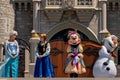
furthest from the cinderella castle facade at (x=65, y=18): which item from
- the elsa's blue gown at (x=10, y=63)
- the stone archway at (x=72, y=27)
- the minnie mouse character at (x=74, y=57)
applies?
the minnie mouse character at (x=74, y=57)

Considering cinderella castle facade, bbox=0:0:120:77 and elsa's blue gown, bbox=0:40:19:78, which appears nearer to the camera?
elsa's blue gown, bbox=0:40:19:78

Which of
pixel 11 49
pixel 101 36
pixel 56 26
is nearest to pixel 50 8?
pixel 56 26

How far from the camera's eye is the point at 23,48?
29.2m

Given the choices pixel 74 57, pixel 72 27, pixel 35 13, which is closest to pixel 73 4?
pixel 72 27

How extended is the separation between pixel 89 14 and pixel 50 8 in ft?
7.10

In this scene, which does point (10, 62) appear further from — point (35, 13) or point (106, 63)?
point (35, 13)

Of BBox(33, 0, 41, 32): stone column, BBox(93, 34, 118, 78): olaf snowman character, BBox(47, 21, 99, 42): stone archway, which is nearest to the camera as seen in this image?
BBox(93, 34, 118, 78): olaf snowman character

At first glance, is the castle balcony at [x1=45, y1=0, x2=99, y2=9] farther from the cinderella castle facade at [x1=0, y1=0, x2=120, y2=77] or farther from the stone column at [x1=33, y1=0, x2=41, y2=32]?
the stone column at [x1=33, y1=0, x2=41, y2=32]

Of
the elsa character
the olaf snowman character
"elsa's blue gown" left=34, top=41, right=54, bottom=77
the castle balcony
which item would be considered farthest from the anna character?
the castle balcony

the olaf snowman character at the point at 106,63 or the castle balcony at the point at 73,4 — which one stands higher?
the castle balcony at the point at 73,4

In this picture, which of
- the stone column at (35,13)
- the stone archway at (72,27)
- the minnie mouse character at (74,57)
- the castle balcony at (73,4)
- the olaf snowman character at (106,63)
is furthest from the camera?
the stone archway at (72,27)

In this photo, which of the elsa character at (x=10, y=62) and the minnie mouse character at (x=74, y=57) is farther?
the elsa character at (x=10, y=62)

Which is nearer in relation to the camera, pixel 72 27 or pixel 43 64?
pixel 43 64

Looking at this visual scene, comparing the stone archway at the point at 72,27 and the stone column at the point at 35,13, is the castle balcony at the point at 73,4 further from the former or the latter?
the stone archway at the point at 72,27
